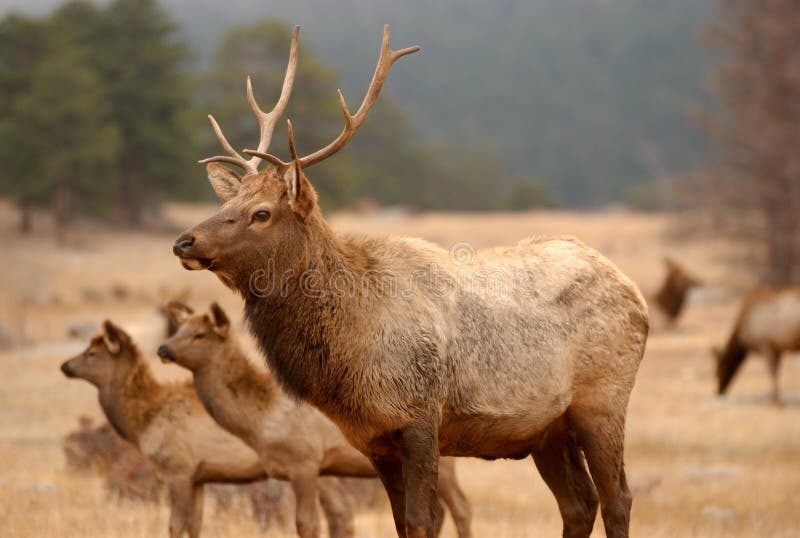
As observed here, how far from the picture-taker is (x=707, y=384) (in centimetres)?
1917

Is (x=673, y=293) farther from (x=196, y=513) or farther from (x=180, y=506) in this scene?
(x=180, y=506)

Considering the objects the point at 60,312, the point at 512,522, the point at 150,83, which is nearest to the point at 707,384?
the point at 512,522

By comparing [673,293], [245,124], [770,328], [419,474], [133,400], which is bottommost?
[245,124]

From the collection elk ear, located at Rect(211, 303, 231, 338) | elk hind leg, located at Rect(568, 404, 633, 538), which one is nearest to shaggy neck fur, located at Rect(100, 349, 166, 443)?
elk ear, located at Rect(211, 303, 231, 338)

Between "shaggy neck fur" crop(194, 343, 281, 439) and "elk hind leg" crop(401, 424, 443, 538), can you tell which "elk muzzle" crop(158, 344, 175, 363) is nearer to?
"shaggy neck fur" crop(194, 343, 281, 439)

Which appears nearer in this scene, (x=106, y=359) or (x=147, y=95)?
(x=106, y=359)

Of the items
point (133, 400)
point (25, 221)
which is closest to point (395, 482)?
point (133, 400)

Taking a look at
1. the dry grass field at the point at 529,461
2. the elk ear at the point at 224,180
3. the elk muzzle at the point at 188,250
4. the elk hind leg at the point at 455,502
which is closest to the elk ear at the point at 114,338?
the dry grass field at the point at 529,461

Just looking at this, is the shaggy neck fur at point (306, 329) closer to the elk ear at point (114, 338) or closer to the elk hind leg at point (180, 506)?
the elk hind leg at point (180, 506)

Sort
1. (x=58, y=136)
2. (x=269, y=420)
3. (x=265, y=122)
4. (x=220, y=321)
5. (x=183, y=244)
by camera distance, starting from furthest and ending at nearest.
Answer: (x=58, y=136) → (x=220, y=321) → (x=269, y=420) → (x=265, y=122) → (x=183, y=244)

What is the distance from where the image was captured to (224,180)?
6398 mm

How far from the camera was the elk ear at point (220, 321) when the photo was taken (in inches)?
352

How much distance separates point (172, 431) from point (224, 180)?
341 cm

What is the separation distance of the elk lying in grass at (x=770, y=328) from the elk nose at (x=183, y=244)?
12369 millimetres
